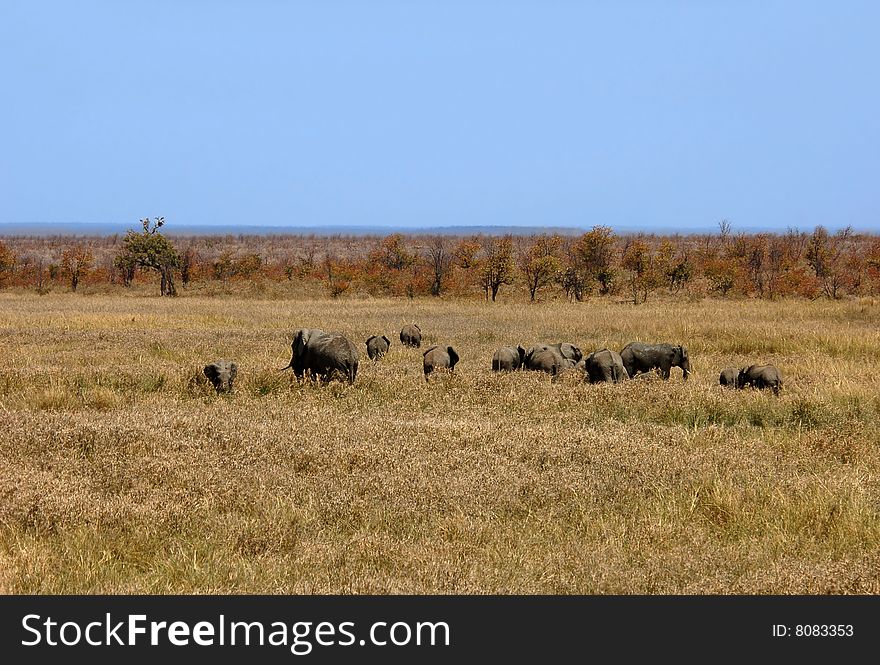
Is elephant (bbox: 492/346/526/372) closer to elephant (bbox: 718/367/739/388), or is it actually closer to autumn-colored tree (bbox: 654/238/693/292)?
elephant (bbox: 718/367/739/388)

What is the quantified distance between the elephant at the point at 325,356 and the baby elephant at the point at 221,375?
1478 millimetres

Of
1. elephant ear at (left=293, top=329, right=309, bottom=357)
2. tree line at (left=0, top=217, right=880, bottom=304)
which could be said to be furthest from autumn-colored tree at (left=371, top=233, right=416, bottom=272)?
elephant ear at (left=293, top=329, right=309, bottom=357)

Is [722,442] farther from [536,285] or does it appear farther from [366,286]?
[366,286]

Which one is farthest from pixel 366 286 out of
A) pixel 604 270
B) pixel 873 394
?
pixel 873 394

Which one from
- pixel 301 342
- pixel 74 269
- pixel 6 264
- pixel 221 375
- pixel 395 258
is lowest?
pixel 221 375

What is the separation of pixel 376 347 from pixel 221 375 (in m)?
7.20

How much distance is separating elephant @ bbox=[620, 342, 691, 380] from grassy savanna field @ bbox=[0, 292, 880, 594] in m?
2.64

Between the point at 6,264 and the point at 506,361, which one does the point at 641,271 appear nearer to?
the point at 506,361

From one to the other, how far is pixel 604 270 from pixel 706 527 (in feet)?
171

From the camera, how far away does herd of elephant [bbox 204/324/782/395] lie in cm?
1479

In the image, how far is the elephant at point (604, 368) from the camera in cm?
1566

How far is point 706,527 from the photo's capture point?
7.10m

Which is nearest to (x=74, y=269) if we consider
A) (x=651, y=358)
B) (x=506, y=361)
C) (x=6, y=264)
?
(x=6, y=264)

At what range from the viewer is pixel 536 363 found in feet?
56.4
